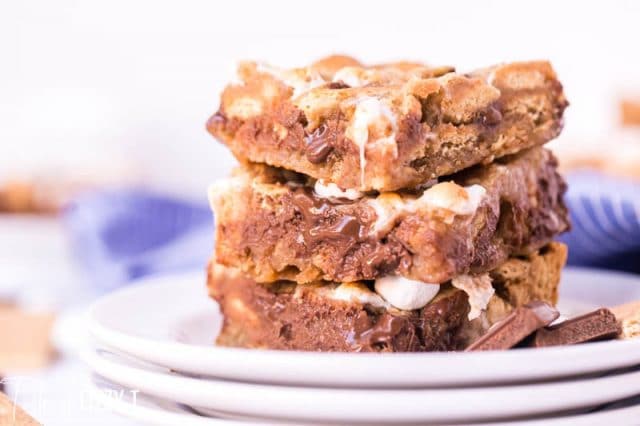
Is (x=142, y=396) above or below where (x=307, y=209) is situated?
below

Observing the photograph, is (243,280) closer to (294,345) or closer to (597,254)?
(294,345)

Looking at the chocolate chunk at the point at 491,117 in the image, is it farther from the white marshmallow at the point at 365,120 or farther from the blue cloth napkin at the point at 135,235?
the blue cloth napkin at the point at 135,235

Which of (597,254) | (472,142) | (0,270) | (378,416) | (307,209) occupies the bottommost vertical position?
(0,270)

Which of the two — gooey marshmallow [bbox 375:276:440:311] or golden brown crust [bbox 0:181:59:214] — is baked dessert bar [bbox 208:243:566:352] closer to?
gooey marshmallow [bbox 375:276:440:311]

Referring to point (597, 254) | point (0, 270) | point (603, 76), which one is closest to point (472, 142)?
point (597, 254)

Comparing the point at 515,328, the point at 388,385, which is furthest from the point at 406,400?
the point at 515,328

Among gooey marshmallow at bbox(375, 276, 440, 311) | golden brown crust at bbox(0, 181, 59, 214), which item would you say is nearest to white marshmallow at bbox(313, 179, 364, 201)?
gooey marshmallow at bbox(375, 276, 440, 311)
